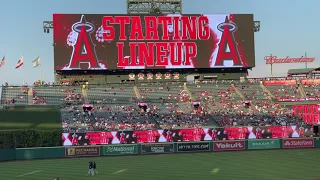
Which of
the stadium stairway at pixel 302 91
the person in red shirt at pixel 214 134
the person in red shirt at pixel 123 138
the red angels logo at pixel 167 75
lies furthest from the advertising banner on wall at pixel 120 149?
the stadium stairway at pixel 302 91

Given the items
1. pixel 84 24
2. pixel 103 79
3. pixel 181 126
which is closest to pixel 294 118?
pixel 181 126

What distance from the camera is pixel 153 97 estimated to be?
55469 mm

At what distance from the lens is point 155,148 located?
41438mm

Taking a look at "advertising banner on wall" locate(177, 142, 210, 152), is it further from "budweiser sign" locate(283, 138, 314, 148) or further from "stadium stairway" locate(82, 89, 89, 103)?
"stadium stairway" locate(82, 89, 89, 103)

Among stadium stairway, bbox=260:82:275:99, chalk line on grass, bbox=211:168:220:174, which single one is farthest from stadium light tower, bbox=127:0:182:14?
chalk line on grass, bbox=211:168:220:174

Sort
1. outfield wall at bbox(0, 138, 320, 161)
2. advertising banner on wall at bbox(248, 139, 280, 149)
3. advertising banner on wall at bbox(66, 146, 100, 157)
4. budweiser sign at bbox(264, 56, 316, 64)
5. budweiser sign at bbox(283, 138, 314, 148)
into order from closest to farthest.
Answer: outfield wall at bbox(0, 138, 320, 161)
advertising banner on wall at bbox(66, 146, 100, 157)
budweiser sign at bbox(283, 138, 314, 148)
advertising banner on wall at bbox(248, 139, 280, 149)
budweiser sign at bbox(264, 56, 316, 64)

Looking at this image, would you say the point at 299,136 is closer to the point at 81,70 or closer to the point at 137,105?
the point at 137,105

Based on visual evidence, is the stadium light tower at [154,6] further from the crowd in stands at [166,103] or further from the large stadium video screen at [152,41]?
the crowd in stands at [166,103]

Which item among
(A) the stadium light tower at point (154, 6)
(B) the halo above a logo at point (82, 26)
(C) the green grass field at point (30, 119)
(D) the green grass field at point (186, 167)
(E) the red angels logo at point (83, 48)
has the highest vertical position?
(A) the stadium light tower at point (154, 6)

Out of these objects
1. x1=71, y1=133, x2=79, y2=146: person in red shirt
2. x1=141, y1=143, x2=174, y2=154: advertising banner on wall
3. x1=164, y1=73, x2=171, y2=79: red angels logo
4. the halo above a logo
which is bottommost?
x1=141, y1=143, x2=174, y2=154: advertising banner on wall

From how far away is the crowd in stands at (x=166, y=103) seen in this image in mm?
48000

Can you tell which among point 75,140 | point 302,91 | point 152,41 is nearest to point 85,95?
point 152,41

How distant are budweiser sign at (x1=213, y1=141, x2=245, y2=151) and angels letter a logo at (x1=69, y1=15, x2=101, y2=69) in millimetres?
20270

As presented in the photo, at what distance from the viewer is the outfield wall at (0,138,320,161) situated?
37.9 m
